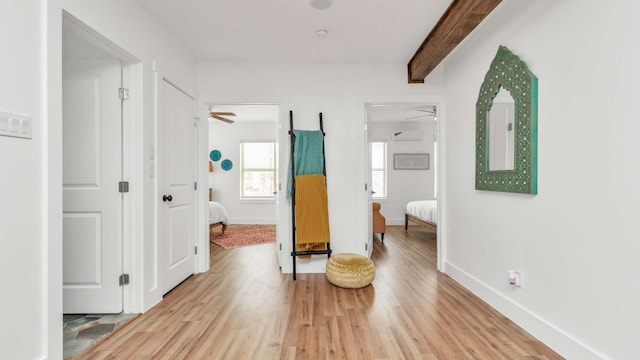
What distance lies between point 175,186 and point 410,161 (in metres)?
5.35

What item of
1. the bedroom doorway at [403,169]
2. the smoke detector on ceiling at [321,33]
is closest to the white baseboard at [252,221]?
the bedroom doorway at [403,169]

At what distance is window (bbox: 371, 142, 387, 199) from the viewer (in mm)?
7043

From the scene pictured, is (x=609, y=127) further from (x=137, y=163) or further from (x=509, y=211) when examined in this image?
(x=137, y=163)

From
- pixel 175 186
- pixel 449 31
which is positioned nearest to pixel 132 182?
pixel 175 186

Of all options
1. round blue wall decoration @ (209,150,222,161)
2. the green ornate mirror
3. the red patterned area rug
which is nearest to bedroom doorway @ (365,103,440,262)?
the red patterned area rug

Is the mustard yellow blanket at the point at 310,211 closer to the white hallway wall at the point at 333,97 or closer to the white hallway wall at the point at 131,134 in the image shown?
the white hallway wall at the point at 333,97

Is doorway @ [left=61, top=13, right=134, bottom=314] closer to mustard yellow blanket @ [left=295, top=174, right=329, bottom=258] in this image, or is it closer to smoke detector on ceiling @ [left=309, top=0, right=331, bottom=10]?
smoke detector on ceiling @ [left=309, top=0, right=331, bottom=10]

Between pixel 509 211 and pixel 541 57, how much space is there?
106 centimetres

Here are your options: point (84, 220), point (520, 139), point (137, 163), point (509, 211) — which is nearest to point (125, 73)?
point (137, 163)

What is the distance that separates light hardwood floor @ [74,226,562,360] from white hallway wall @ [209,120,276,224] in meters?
3.74

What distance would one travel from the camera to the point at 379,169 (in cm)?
708

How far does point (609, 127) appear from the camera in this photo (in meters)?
1.51

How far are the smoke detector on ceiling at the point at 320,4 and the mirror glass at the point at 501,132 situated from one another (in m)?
1.46
